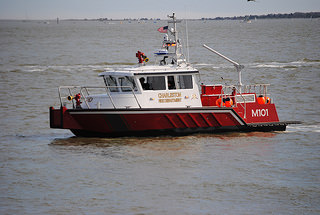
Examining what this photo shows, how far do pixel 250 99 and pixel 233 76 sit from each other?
20237mm

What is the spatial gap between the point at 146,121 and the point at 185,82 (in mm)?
2045

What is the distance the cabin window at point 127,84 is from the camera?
1923 centimetres

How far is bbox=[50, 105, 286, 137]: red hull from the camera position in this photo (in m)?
18.7

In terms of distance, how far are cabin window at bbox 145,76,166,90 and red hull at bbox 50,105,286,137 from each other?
2.99ft

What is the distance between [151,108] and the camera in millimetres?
18953

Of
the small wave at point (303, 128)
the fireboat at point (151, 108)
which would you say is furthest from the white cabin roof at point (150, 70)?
the small wave at point (303, 128)

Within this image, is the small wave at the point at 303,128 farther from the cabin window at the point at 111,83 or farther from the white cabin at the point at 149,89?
the cabin window at the point at 111,83

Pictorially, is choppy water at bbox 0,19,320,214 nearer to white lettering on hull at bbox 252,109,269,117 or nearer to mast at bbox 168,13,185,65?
white lettering on hull at bbox 252,109,269,117

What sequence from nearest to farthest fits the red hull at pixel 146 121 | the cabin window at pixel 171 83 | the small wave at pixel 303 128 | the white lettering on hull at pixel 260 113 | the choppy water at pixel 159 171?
1. the choppy water at pixel 159 171
2. the red hull at pixel 146 121
3. the cabin window at pixel 171 83
4. the white lettering on hull at pixel 260 113
5. the small wave at pixel 303 128

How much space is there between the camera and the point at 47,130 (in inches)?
860

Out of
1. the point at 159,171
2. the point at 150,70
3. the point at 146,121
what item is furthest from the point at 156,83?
the point at 159,171

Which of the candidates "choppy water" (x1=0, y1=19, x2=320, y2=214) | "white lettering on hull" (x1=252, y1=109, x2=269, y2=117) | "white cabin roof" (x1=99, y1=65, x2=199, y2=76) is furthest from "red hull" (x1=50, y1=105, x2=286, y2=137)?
"white cabin roof" (x1=99, y1=65, x2=199, y2=76)

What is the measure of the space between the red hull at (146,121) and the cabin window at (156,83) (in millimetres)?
911

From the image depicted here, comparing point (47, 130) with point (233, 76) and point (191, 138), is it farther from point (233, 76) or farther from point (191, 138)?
point (233, 76)
